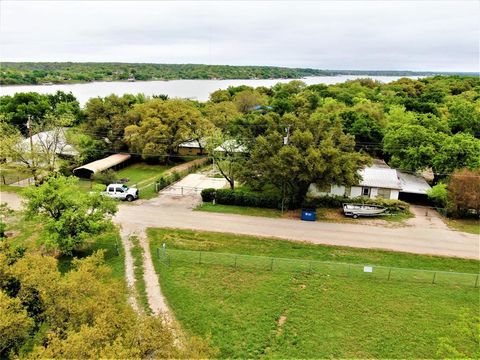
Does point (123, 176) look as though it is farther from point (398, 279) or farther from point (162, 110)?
point (398, 279)

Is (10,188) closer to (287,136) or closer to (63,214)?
(63,214)

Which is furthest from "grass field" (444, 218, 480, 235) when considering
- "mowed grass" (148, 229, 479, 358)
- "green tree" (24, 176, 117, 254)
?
"green tree" (24, 176, 117, 254)

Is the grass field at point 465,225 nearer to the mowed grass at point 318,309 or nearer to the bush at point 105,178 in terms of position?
the mowed grass at point 318,309

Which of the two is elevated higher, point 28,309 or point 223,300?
point 28,309

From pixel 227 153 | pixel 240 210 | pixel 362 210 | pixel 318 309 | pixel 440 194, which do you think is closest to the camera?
pixel 318 309

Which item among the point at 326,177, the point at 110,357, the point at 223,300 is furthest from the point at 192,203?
the point at 110,357

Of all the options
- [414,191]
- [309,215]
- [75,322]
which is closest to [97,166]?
[309,215]
